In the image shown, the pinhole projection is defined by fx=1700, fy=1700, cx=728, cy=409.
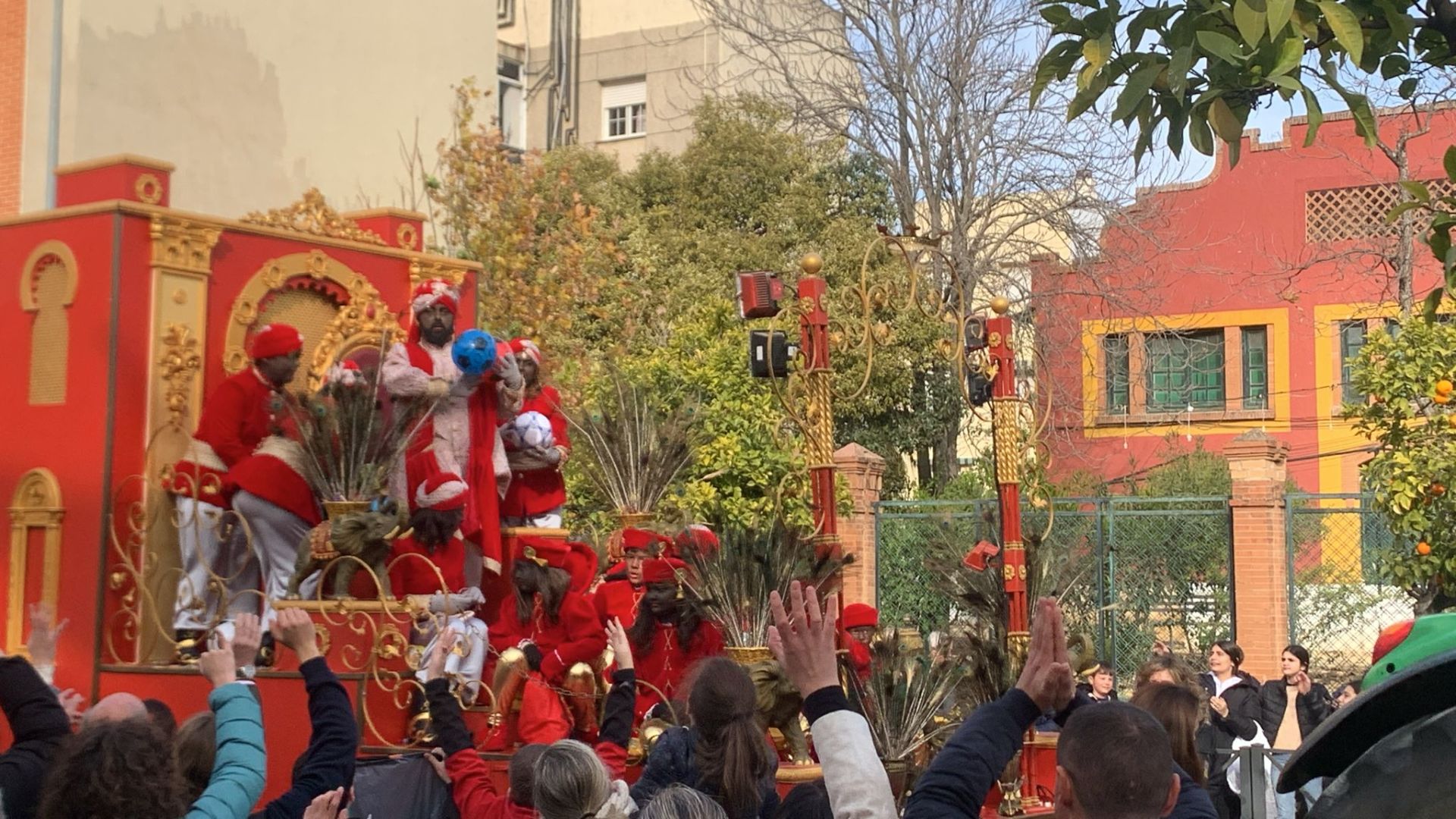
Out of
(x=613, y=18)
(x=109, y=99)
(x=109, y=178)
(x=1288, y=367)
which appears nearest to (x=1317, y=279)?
(x=1288, y=367)

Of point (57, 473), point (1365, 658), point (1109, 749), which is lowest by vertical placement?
point (1365, 658)

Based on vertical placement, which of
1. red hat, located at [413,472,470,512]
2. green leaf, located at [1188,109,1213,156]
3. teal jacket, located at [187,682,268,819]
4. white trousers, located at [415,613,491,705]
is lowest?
white trousers, located at [415,613,491,705]

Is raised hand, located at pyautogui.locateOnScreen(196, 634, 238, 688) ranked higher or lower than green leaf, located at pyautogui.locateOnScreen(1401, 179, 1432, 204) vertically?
lower

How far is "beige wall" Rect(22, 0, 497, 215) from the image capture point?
20141mm

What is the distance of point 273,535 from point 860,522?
10.3 m

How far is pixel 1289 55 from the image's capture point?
3.98m

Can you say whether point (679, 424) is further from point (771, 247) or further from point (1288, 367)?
point (1288, 367)

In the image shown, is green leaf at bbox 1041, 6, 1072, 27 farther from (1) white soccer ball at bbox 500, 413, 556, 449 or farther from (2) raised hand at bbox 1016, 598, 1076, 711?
(1) white soccer ball at bbox 500, 413, 556, 449

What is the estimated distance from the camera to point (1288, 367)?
28.4m

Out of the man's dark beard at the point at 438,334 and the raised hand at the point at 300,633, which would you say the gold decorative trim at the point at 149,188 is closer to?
the man's dark beard at the point at 438,334

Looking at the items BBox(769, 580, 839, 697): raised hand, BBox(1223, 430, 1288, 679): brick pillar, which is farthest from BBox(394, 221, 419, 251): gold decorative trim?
BBox(1223, 430, 1288, 679): brick pillar

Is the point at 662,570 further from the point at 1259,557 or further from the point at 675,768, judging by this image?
the point at 1259,557

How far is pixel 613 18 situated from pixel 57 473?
89.6 feet

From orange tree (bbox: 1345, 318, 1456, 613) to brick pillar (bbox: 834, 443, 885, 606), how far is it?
5770 millimetres
